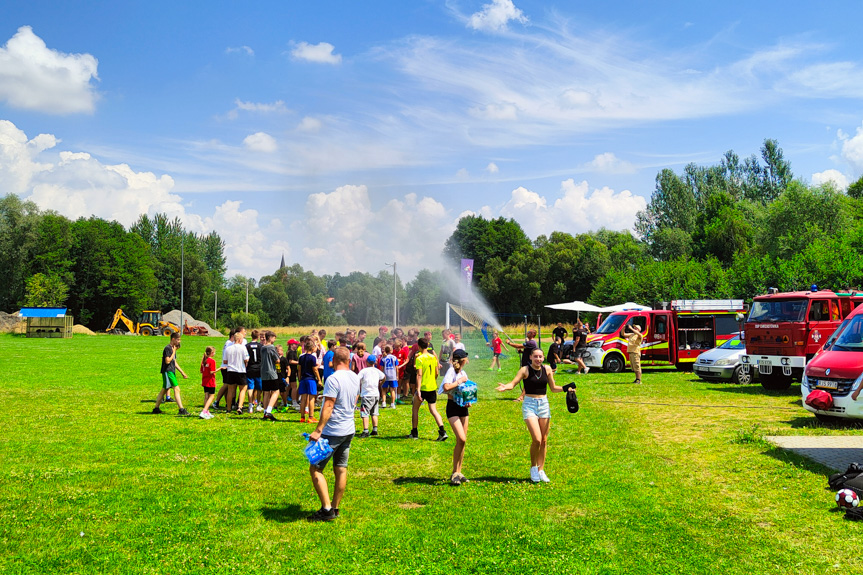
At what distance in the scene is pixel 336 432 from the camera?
24.7 feet

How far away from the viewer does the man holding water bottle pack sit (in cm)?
743

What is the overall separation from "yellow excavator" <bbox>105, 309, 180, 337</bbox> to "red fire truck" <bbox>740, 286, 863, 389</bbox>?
60604 millimetres

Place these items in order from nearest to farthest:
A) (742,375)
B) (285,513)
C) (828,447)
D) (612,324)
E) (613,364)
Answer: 1. (285,513)
2. (828,447)
3. (742,375)
4. (613,364)
5. (612,324)

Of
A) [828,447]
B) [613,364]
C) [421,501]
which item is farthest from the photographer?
[613,364]

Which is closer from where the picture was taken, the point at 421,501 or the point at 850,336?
the point at 421,501

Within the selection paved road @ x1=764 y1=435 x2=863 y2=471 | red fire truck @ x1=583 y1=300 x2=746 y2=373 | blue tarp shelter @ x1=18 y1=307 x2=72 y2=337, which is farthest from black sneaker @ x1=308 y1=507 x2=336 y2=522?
blue tarp shelter @ x1=18 y1=307 x2=72 y2=337

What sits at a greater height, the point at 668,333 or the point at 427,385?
the point at 668,333

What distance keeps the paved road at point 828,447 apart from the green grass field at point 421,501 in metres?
0.35

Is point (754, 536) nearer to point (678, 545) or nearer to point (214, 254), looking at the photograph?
point (678, 545)

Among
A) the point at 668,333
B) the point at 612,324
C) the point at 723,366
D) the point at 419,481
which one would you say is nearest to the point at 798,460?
the point at 419,481

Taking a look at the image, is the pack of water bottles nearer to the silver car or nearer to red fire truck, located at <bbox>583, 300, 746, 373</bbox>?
the silver car

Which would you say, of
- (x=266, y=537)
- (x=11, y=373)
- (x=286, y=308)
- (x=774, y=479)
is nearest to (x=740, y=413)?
(x=774, y=479)

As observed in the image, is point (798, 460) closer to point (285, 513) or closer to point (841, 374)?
point (841, 374)

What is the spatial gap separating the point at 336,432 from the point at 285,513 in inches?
44.6
